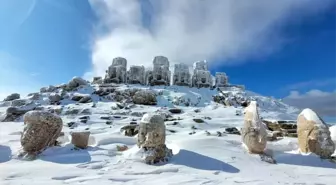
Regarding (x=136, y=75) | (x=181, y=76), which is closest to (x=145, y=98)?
(x=136, y=75)

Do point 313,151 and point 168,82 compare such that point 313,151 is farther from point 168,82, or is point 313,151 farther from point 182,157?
point 168,82

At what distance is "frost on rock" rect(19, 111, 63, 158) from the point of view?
11133 millimetres

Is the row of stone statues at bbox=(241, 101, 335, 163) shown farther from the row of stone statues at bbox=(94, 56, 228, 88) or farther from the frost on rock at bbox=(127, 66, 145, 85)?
the frost on rock at bbox=(127, 66, 145, 85)

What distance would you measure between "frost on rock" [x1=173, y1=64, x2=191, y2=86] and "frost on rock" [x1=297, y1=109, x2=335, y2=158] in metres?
40.1

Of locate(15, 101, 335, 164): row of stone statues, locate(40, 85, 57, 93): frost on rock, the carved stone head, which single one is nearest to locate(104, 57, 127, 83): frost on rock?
locate(40, 85, 57, 93): frost on rock

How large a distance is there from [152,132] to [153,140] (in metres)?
0.29

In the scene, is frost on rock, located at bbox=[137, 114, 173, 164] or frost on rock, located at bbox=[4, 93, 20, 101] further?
frost on rock, located at bbox=[4, 93, 20, 101]

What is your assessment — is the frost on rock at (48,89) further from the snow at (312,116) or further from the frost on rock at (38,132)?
the snow at (312,116)

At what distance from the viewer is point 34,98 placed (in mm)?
38219

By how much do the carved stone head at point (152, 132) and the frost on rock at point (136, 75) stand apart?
41.1 m

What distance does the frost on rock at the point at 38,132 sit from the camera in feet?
36.5

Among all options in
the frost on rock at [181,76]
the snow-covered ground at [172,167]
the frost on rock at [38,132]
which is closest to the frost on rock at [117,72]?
the frost on rock at [181,76]

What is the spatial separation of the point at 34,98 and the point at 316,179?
35.8m

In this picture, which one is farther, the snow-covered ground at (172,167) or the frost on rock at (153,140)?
the frost on rock at (153,140)
